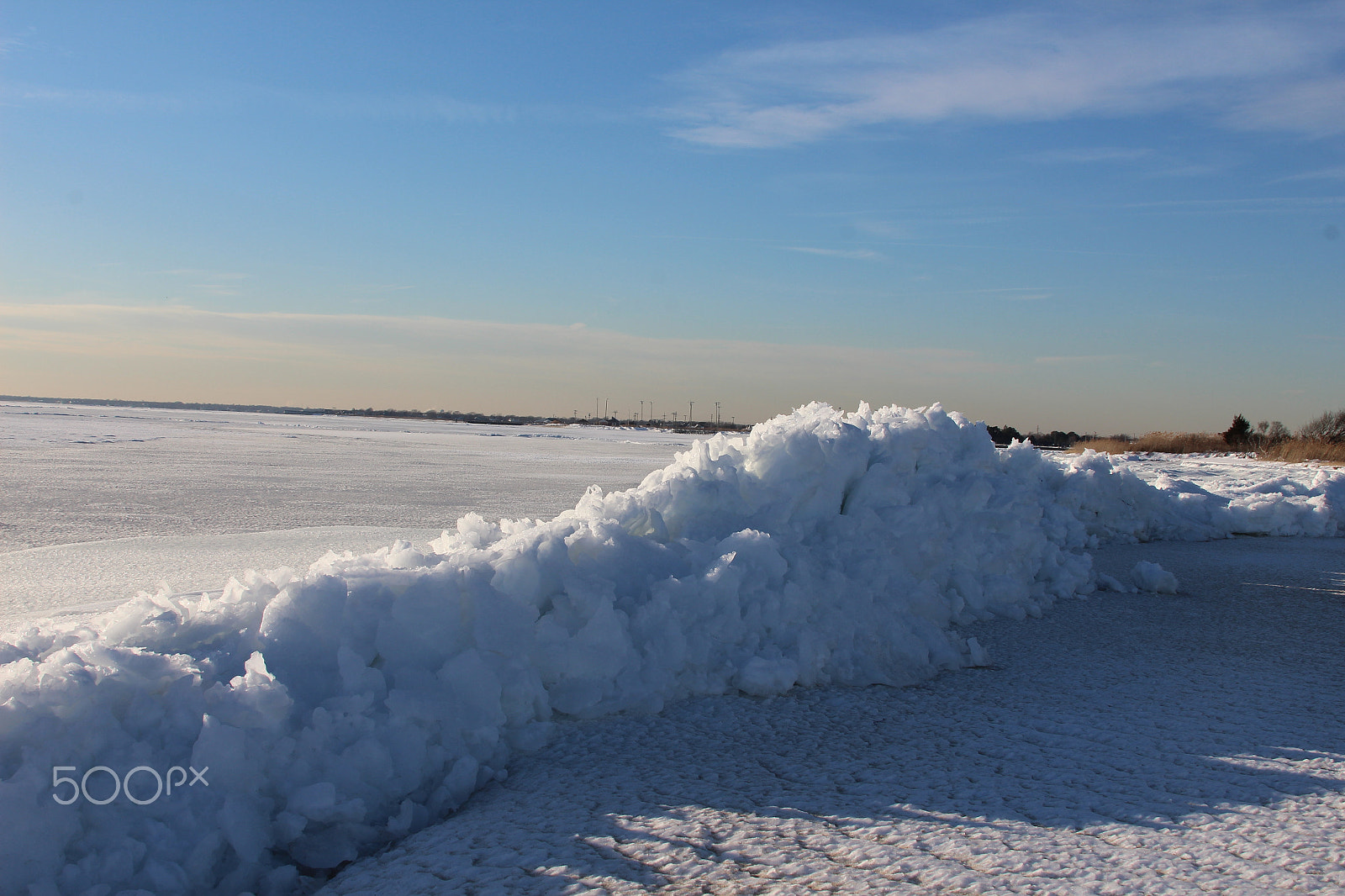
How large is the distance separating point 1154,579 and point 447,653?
5.04 m

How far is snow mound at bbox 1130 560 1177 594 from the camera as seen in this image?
19.0 ft

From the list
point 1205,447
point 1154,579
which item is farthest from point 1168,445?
point 1154,579

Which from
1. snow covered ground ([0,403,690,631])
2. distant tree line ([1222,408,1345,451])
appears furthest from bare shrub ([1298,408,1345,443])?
snow covered ground ([0,403,690,631])

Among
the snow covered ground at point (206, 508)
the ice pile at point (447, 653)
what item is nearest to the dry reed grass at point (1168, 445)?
the snow covered ground at point (206, 508)

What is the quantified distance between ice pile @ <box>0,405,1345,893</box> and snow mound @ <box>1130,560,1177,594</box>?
1.10 metres

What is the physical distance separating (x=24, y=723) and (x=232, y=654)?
0.55 metres

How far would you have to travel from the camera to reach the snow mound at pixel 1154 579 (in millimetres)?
5793

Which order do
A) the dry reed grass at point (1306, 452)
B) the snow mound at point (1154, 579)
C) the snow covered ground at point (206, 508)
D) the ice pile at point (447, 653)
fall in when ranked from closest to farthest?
the ice pile at point (447, 653), the snow covered ground at point (206, 508), the snow mound at point (1154, 579), the dry reed grass at point (1306, 452)

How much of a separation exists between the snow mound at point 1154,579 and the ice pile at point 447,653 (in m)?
1.10

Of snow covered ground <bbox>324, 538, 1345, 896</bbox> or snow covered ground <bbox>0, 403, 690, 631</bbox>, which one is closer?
snow covered ground <bbox>324, 538, 1345, 896</bbox>

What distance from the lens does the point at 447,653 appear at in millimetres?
Result: 2922

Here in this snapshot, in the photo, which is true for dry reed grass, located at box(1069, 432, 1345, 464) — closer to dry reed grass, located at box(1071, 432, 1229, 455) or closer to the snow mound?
dry reed grass, located at box(1071, 432, 1229, 455)

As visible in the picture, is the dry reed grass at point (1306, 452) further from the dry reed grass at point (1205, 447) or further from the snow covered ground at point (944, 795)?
the snow covered ground at point (944, 795)

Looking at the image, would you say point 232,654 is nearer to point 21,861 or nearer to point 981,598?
point 21,861
